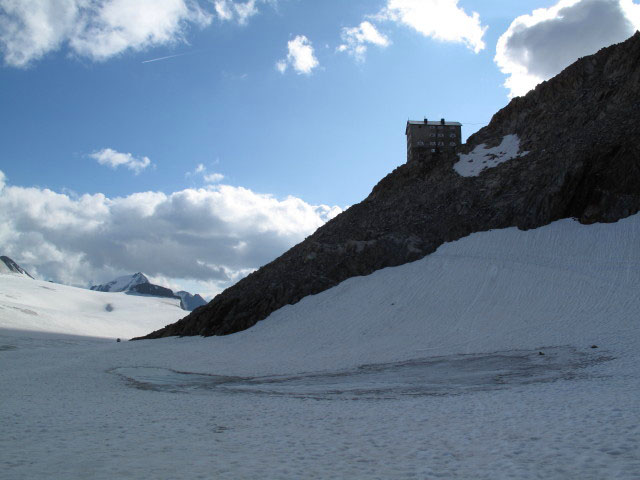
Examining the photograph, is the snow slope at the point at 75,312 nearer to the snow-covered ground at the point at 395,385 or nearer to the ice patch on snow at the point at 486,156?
the snow-covered ground at the point at 395,385

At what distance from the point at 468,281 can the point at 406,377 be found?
1763 centimetres

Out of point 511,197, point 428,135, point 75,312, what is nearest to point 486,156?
point 511,197

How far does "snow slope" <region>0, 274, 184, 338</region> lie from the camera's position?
87.7m

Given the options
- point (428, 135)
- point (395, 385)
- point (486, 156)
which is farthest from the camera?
point (428, 135)

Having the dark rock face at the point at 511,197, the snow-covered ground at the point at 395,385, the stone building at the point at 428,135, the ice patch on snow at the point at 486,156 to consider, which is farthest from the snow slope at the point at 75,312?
the ice patch on snow at the point at 486,156

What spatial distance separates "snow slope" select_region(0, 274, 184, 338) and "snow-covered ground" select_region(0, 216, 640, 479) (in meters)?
61.9

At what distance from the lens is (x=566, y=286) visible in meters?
29.5

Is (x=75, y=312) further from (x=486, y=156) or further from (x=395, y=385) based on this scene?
(x=395, y=385)

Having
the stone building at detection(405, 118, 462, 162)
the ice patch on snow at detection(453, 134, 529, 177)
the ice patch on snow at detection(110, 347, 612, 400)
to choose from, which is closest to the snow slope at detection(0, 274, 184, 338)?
the stone building at detection(405, 118, 462, 162)

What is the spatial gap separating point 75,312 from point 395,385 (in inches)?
4839

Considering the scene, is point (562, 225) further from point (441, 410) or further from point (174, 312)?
point (174, 312)

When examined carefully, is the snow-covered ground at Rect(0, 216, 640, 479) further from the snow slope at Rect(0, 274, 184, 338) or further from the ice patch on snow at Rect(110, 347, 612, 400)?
the snow slope at Rect(0, 274, 184, 338)

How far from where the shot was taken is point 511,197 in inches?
1634

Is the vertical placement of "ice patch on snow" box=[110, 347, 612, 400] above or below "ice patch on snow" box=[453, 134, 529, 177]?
below
